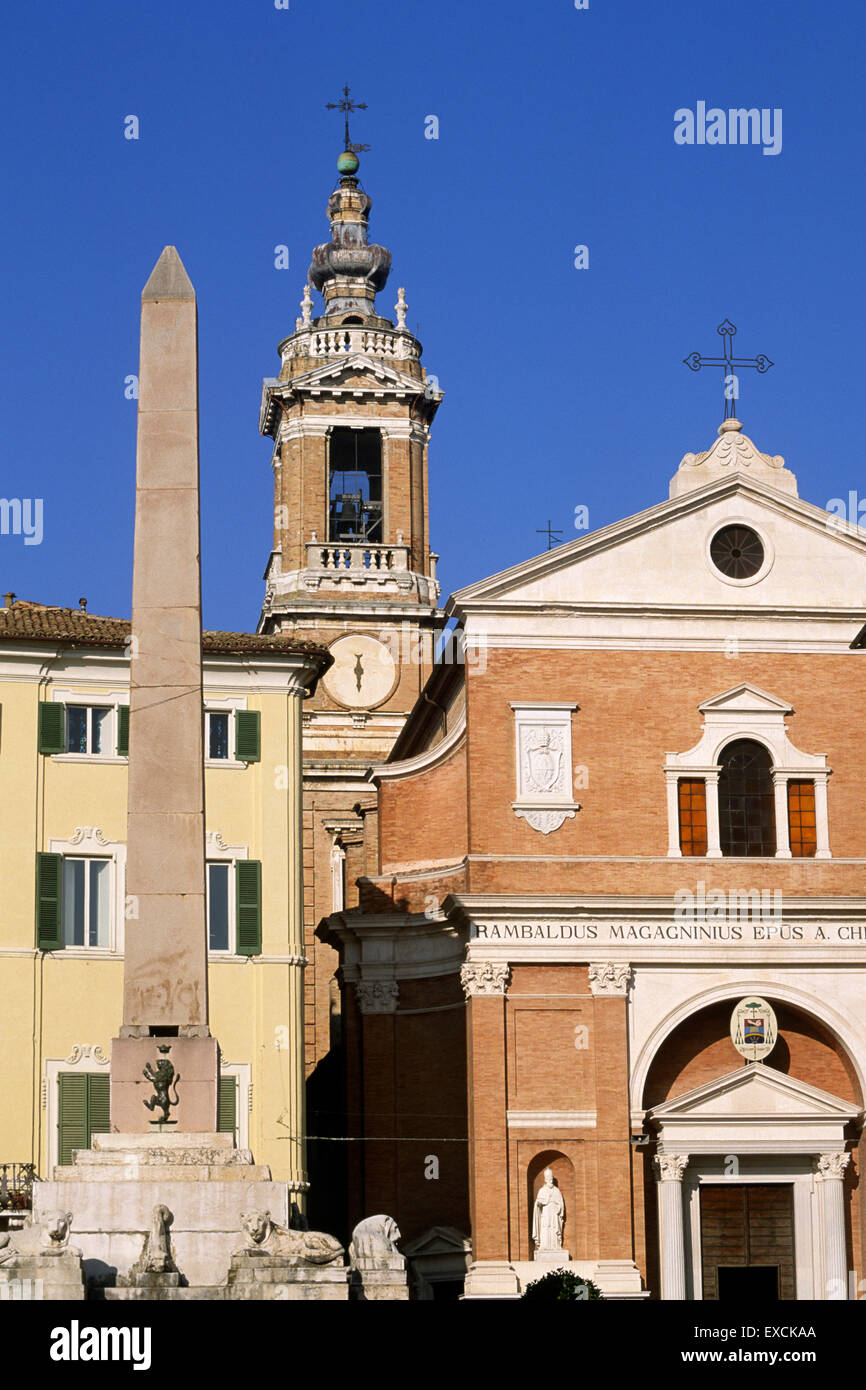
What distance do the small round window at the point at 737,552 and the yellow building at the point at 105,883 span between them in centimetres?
753

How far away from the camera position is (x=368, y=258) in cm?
5869

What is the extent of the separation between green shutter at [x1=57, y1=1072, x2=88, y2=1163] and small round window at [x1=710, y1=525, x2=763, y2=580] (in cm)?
1386

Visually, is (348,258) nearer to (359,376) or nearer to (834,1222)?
(359,376)

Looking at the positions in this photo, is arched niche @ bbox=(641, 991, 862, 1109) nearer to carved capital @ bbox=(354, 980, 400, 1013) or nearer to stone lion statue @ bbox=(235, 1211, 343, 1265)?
carved capital @ bbox=(354, 980, 400, 1013)

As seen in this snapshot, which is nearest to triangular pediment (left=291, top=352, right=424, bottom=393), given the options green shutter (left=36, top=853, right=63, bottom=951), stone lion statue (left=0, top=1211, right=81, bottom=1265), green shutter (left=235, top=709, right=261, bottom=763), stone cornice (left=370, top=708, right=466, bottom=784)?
stone cornice (left=370, top=708, right=466, bottom=784)

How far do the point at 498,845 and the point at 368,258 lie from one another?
2418cm

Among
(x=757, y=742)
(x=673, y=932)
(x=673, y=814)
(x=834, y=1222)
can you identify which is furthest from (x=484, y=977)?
(x=834, y=1222)

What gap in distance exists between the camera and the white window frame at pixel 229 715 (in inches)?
1423

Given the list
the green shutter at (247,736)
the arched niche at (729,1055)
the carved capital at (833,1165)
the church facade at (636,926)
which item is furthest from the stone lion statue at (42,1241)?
the carved capital at (833,1165)

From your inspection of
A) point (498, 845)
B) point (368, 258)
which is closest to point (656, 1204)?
point (498, 845)

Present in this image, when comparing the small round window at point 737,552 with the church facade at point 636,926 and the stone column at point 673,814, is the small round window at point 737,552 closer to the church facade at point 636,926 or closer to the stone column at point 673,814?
the church facade at point 636,926

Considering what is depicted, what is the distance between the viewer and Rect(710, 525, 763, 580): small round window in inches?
1577

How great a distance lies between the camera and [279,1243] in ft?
61.4
